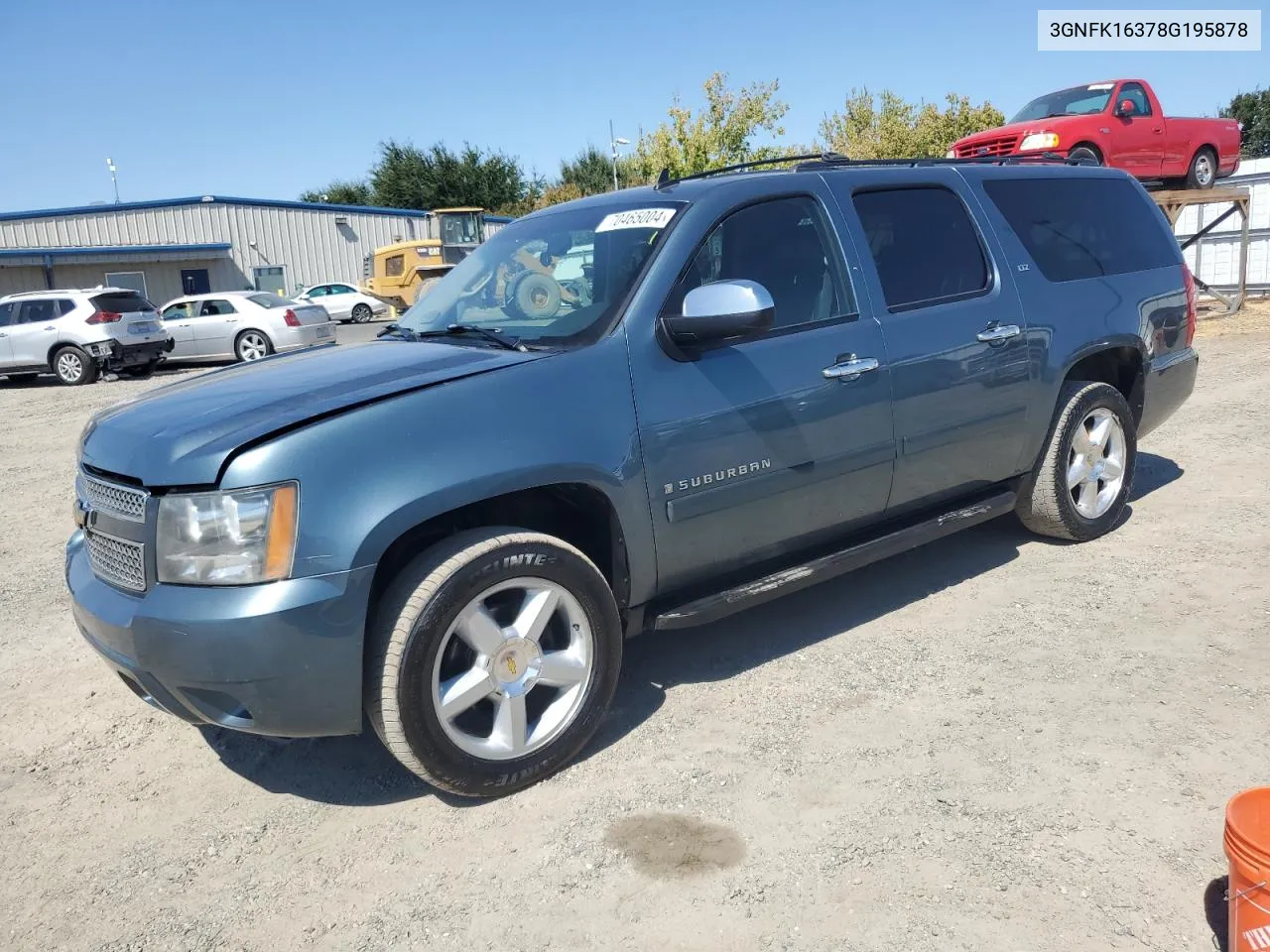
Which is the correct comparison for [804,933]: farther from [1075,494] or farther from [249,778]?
[1075,494]

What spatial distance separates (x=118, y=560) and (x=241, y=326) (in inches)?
718

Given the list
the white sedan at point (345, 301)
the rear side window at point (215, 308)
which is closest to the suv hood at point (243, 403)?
the rear side window at point (215, 308)

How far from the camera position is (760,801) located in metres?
3.06

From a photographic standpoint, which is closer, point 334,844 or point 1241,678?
point 334,844

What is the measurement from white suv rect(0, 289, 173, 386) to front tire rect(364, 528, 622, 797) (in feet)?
56.2

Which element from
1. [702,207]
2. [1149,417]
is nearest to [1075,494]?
[1149,417]

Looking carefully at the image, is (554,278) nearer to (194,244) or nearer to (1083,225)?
(1083,225)

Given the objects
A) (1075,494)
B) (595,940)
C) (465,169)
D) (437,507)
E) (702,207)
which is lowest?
(595,940)

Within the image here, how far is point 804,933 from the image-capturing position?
246cm

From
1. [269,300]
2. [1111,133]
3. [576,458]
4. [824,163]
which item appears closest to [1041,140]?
[1111,133]

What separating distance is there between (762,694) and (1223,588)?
2363 mm

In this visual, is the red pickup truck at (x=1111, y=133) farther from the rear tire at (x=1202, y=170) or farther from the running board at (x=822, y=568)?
the running board at (x=822, y=568)

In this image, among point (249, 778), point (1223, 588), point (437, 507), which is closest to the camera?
point (437, 507)

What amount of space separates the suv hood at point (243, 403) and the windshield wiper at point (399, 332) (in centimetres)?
20
